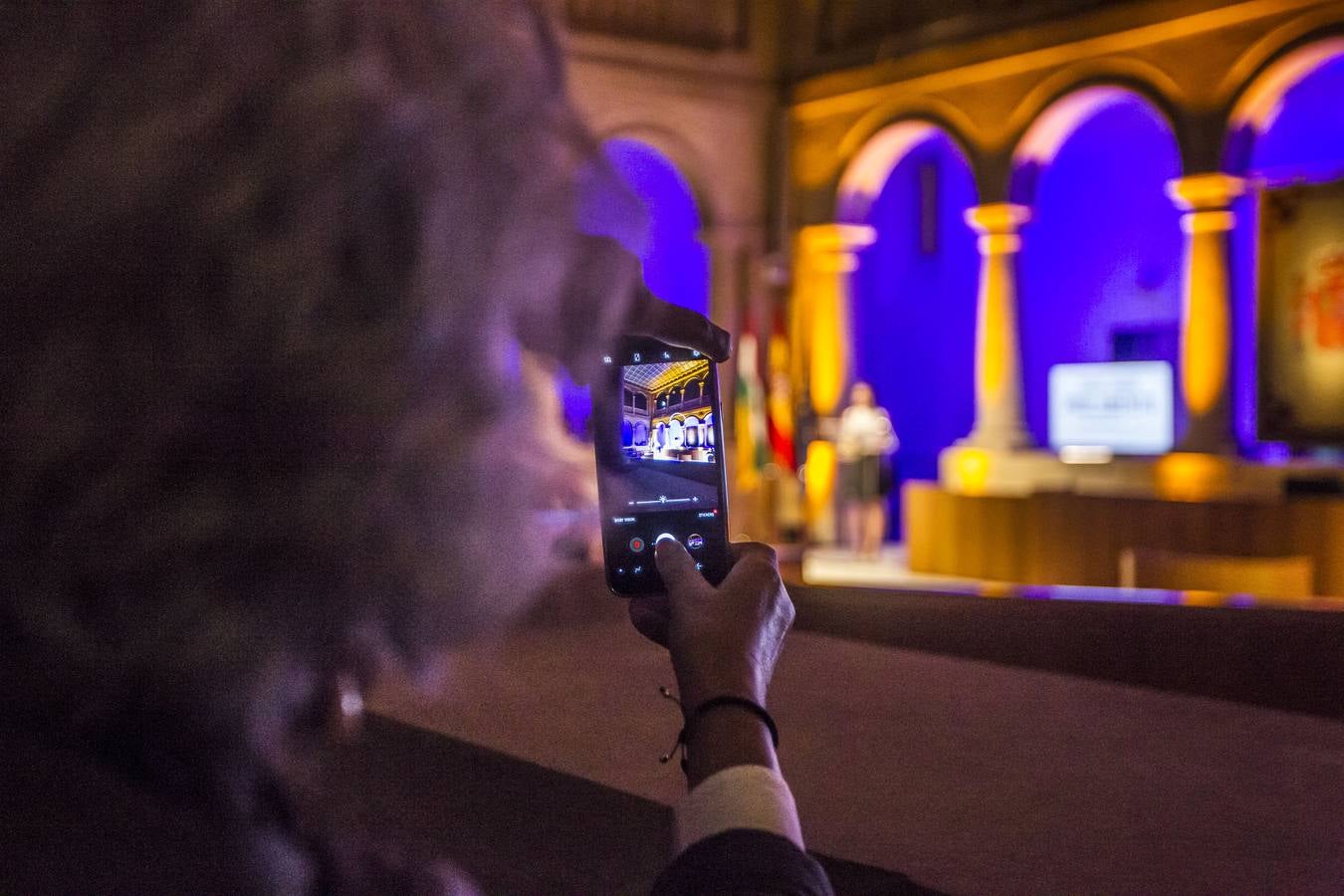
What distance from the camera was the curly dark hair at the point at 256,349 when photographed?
452 mm

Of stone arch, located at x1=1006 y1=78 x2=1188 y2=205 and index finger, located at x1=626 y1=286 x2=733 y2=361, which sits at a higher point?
stone arch, located at x1=1006 y1=78 x2=1188 y2=205

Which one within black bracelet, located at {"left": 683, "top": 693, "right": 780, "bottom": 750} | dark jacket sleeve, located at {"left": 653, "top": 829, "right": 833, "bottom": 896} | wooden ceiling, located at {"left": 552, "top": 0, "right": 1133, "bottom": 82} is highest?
wooden ceiling, located at {"left": 552, "top": 0, "right": 1133, "bottom": 82}

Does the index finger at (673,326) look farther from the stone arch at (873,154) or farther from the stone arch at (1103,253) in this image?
the stone arch at (1103,253)

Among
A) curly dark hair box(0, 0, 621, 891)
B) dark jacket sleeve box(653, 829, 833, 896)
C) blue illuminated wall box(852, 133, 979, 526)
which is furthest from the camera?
blue illuminated wall box(852, 133, 979, 526)

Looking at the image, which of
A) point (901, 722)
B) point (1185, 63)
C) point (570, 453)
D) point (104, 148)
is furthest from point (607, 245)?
point (1185, 63)

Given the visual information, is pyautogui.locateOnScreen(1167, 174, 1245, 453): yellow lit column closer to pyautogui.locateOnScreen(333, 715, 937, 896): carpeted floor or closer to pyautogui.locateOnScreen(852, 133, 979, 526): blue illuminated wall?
pyautogui.locateOnScreen(852, 133, 979, 526): blue illuminated wall

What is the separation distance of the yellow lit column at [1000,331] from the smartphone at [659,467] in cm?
855

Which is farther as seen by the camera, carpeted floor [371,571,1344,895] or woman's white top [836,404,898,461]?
woman's white top [836,404,898,461]

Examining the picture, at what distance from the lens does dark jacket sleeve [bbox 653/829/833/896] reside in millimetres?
587

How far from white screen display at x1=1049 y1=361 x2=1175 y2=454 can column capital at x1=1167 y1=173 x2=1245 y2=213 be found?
1.33 m

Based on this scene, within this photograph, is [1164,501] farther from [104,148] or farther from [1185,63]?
[104,148]

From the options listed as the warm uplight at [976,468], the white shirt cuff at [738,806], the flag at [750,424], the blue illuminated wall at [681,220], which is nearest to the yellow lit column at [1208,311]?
the warm uplight at [976,468]

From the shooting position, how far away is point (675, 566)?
2.61 feet

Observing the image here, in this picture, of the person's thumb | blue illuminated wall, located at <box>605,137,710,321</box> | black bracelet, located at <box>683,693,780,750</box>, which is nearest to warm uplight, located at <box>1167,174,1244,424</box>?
blue illuminated wall, located at <box>605,137,710,321</box>
